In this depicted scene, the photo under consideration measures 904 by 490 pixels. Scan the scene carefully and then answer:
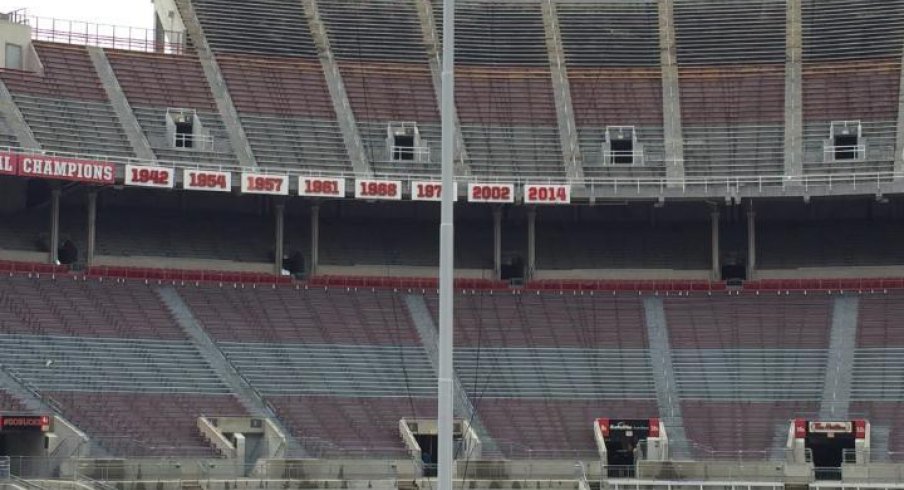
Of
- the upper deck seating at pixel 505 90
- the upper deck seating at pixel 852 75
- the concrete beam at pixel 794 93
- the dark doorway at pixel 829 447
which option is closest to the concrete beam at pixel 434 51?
the upper deck seating at pixel 505 90

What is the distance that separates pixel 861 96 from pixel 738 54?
648 cm

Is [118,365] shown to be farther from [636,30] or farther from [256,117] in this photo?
[636,30]

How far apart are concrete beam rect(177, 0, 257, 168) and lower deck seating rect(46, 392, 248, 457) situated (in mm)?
15098

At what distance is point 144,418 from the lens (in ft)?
204

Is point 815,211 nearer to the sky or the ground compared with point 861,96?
nearer to the ground

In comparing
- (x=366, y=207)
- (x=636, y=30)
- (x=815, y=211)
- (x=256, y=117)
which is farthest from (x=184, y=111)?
(x=815, y=211)

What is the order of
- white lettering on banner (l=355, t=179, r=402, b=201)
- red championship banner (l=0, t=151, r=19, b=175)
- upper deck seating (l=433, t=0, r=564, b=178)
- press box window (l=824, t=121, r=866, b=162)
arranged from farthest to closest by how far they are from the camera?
A: upper deck seating (l=433, t=0, r=564, b=178)
press box window (l=824, t=121, r=866, b=162)
white lettering on banner (l=355, t=179, r=402, b=201)
red championship banner (l=0, t=151, r=19, b=175)

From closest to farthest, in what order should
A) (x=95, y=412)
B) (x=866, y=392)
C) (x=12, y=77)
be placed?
(x=95, y=412) → (x=866, y=392) → (x=12, y=77)

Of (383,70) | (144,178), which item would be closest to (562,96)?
(383,70)

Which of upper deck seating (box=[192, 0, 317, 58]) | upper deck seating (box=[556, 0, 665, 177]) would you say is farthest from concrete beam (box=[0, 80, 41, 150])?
upper deck seating (box=[556, 0, 665, 177])

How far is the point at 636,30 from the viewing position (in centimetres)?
8488

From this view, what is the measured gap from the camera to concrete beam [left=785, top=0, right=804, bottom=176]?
77.1 m

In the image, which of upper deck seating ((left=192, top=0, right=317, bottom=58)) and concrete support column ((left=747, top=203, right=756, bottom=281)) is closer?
concrete support column ((left=747, top=203, right=756, bottom=281))

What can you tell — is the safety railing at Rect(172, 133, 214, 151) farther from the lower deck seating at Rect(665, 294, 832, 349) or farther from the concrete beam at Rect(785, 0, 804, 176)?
the concrete beam at Rect(785, 0, 804, 176)
